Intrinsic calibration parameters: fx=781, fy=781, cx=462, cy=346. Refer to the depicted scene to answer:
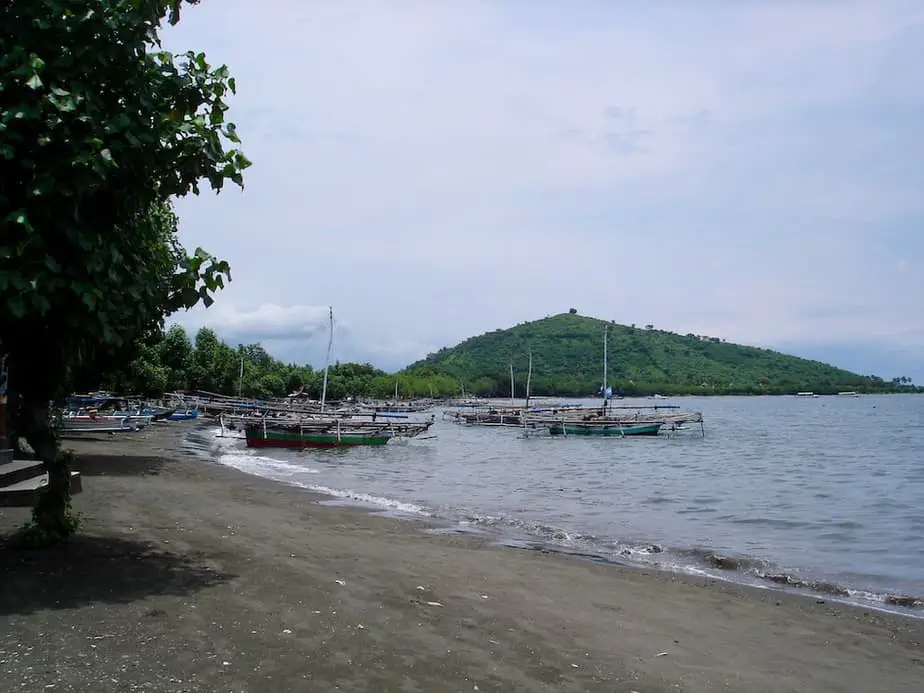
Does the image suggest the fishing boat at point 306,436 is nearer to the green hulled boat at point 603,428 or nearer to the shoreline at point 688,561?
the green hulled boat at point 603,428

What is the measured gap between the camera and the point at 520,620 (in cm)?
830

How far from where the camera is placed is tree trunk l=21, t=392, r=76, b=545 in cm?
827

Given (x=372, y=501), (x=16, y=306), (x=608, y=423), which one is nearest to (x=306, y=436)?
(x=372, y=501)

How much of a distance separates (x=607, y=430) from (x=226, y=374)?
50.0 metres

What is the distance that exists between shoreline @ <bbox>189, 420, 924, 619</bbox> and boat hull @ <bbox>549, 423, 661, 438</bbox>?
152ft

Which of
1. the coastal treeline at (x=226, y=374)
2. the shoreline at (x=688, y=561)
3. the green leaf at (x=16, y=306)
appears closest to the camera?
the green leaf at (x=16, y=306)

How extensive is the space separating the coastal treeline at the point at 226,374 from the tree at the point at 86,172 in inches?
1504

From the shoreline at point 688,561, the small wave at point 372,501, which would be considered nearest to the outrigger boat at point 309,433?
the small wave at point 372,501

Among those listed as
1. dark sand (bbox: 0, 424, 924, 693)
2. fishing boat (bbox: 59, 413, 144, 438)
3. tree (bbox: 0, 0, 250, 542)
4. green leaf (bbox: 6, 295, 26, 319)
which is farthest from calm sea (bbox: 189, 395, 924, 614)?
green leaf (bbox: 6, 295, 26, 319)

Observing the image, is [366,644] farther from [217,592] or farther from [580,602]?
[580,602]

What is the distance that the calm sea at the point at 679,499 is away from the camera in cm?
1484

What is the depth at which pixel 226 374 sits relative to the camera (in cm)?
9419

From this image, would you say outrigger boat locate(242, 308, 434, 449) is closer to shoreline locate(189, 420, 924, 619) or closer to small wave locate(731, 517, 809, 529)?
shoreline locate(189, 420, 924, 619)

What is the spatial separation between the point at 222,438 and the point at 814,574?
44.1 meters
